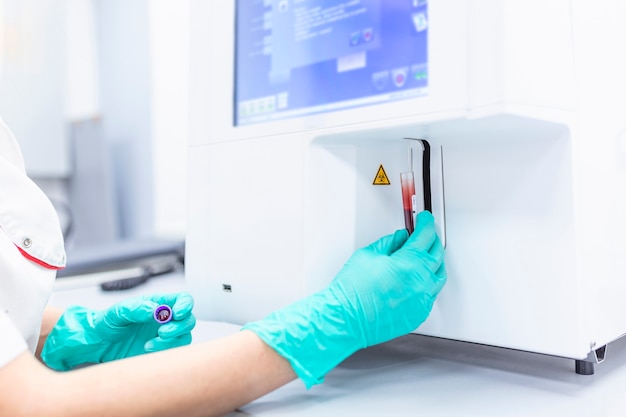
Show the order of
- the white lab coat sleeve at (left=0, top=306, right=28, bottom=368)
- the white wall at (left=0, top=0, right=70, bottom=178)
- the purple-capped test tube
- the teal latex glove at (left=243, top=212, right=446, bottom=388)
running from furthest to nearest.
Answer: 1. the white wall at (left=0, top=0, right=70, bottom=178)
2. the purple-capped test tube
3. the teal latex glove at (left=243, top=212, right=446, bottom=388)
4. the white lab coat sleeve at (left=0, top=306, right=28, bottom=368)

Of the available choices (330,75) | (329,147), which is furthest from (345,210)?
(330,75)

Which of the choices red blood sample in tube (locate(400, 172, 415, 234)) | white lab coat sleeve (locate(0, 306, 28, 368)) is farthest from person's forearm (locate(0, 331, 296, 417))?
red blood sample in tube (locate(400, 172, 415, 234))

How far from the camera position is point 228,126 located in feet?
2.93

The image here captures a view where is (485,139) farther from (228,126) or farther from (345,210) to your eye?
(228,126)

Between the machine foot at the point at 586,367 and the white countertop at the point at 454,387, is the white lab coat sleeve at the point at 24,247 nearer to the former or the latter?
the white countertop at the point at 454,387

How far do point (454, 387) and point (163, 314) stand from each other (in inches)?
15.1

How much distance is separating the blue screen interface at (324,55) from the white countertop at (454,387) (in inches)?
14.0

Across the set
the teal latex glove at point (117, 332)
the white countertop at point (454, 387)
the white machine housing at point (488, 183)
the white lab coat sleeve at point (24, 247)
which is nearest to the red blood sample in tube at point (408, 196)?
the white machine housing at point (488, 183)

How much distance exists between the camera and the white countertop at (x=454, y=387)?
558 mm

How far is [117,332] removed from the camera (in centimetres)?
75

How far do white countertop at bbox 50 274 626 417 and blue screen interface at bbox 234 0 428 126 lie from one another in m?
0.35

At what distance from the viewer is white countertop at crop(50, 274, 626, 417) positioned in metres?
0.56

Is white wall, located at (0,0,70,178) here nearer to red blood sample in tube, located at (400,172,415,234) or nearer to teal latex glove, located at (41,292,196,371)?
teal latex glove, located at (41,292,196,371)

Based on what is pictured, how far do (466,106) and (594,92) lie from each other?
0.64 feet
